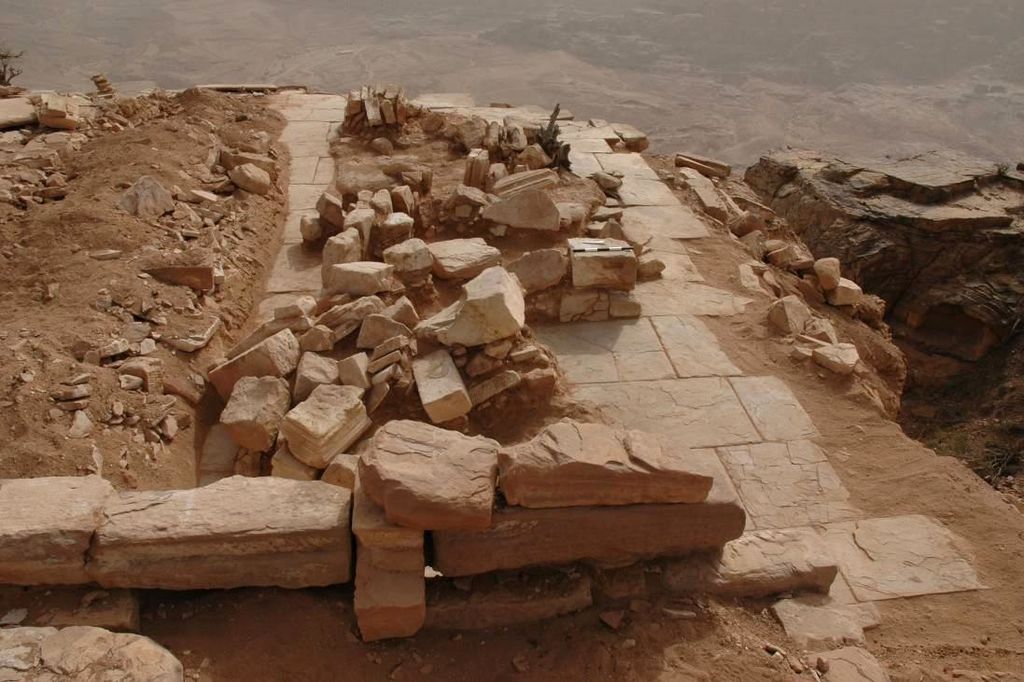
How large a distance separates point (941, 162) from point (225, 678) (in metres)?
12.6

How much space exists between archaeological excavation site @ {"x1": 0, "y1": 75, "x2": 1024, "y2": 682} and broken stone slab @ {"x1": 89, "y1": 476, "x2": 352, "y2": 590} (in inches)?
0.5

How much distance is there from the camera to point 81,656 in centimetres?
260

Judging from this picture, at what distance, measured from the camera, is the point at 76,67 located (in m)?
27.5

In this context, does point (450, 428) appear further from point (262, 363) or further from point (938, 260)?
point (938, 260)

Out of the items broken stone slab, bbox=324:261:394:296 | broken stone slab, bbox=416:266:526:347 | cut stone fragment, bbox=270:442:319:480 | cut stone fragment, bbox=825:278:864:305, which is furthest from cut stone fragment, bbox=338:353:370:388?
cut stone fragment, bbox=825:278:864:305

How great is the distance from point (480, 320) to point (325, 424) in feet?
Result: 4.06

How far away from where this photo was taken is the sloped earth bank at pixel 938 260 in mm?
9128

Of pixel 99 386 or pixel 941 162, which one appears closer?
pixel 99 386

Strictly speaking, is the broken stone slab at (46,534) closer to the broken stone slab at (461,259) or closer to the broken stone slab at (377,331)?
the broken stone slab at (377,331)

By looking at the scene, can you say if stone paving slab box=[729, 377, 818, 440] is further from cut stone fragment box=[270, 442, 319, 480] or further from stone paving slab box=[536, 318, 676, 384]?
cut stone fragment box=[270, 442, 319, 480]

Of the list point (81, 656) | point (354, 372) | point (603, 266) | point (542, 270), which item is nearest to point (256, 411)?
point (354, 372)

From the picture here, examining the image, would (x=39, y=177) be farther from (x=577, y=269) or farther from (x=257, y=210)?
(x=577, y=269)

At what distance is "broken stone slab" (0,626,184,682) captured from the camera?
255 centimetres

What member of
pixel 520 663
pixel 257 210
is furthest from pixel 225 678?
pixel 257 210
